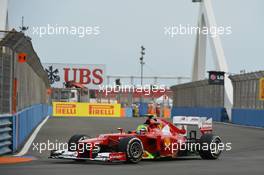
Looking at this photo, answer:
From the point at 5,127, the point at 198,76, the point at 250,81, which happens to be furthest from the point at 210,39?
the point at 5,127

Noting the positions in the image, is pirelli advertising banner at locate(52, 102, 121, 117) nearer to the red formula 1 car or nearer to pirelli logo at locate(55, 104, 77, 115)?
pirelli logo at locate(55, 104, 77, 115)

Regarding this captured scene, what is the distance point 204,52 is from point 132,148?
5089cm

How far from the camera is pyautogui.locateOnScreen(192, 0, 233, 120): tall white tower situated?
4666cm

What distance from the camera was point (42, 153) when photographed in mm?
15656

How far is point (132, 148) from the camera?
41.1 ft

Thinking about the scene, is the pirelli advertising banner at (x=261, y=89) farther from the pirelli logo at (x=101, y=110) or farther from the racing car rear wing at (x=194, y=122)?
the pirelli logo at (x=101, y=110)

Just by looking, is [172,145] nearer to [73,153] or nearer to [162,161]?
[162,161]

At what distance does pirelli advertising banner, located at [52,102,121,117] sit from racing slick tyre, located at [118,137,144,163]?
46796mm

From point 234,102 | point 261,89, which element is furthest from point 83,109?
point 261,89

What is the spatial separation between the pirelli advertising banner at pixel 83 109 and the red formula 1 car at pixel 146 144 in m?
45.0

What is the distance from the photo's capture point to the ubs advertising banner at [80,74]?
82.8m

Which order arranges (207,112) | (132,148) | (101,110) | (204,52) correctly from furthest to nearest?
1. (204,52)
2. (101,110)
3. (207,112)
4. (132,148)

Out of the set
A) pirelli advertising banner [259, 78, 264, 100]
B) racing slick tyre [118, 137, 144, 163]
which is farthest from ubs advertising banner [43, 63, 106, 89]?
racing slick tyre [118, 137, 144, 163]

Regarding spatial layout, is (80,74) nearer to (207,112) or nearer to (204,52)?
(204,52)
